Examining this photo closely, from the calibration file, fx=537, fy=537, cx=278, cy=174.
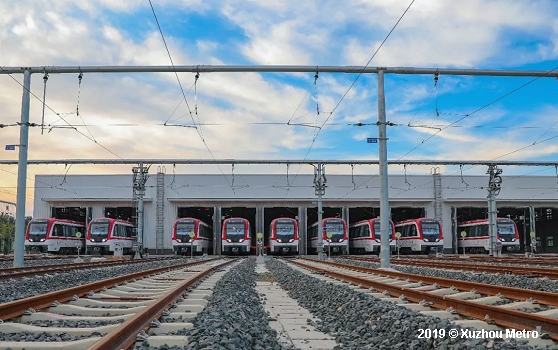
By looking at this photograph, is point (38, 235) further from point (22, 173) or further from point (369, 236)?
point (369, 236)

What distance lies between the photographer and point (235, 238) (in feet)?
132

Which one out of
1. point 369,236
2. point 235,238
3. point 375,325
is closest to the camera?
point 375,325

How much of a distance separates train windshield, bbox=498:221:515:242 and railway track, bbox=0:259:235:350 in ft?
122

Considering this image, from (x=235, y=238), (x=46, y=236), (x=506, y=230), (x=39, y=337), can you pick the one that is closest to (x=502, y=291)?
(x=39, y=337)

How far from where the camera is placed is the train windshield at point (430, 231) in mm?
40344

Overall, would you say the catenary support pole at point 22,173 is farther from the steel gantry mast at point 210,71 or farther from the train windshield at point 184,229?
the train windshield at point 184,229

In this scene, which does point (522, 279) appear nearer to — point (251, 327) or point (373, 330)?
point (373, 330)

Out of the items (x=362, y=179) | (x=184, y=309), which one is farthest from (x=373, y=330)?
(x=362, y=179)

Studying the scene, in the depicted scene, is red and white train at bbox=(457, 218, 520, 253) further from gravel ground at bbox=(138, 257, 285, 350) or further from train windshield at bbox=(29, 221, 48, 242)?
gravel ground at bbox=(138, 257, 285, 350)

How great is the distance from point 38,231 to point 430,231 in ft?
95.8

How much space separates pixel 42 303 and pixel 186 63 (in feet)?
35.1

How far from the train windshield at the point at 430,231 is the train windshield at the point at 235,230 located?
1354 cm

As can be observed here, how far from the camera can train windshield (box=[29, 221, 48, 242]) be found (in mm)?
39625

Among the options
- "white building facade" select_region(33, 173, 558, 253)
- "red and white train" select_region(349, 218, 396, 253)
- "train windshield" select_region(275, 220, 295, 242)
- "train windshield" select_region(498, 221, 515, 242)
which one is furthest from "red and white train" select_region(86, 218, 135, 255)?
"train windshield" select_region(498, 221, 515, 242)
